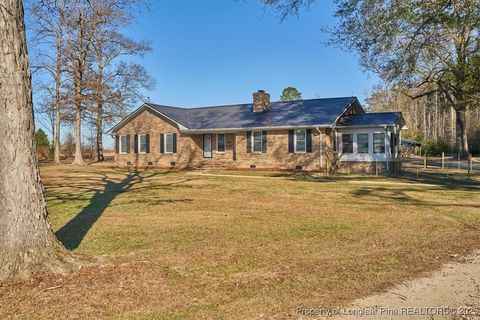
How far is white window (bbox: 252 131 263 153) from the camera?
81.8 ft

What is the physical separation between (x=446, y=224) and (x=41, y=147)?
40182mm

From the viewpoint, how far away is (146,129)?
29.1m

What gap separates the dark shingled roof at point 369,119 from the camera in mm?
22359

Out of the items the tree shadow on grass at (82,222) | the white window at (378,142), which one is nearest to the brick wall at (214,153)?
the white window at (378,142)

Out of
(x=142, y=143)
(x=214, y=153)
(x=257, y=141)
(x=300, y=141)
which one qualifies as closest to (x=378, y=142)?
(x=300, y=141)

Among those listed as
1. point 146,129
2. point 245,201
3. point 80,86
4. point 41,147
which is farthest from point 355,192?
point 41,147

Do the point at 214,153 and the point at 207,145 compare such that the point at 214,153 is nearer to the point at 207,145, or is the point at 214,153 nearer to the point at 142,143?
the point at 207,145

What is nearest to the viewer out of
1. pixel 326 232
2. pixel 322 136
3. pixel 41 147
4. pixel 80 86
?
pixel 326 232

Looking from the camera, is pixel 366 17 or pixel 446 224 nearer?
pixel 446 224

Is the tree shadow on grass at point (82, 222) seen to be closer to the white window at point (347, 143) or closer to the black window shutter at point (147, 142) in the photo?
the white window at point (347, 143)

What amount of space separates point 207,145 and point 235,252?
70.5 feet

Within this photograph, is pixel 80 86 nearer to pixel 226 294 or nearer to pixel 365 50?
pixel 365 50

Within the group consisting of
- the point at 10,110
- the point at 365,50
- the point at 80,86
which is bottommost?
the point at 10,110

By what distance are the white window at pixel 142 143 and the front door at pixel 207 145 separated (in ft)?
15.7
